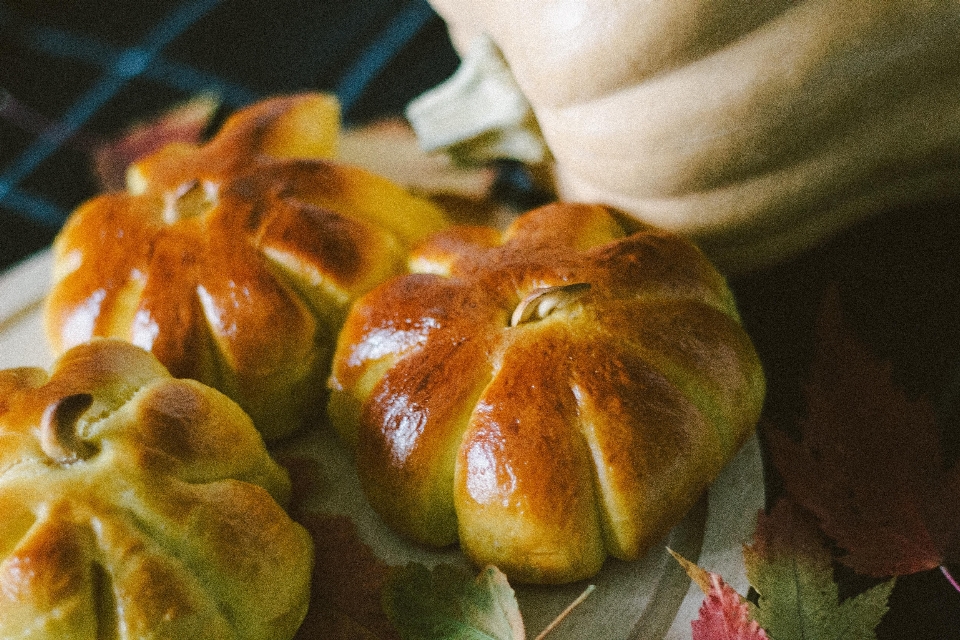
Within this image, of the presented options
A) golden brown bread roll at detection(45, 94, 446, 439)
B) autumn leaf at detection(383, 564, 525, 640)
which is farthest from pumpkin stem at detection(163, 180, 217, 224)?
autumn leaf at detection(383, 564, 525, 640)

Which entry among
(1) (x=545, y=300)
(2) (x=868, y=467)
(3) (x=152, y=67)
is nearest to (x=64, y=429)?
(1) (x=545, y=300)

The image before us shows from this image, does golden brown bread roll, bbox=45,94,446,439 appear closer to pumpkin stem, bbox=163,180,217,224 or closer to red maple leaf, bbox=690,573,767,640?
pumpkin stem, bbox=163,180,217,224

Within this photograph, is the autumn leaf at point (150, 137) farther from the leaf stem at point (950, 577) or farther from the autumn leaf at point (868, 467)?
the leaf stem at point (950, 577)

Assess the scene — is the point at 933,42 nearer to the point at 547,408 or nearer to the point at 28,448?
the point at 547,408

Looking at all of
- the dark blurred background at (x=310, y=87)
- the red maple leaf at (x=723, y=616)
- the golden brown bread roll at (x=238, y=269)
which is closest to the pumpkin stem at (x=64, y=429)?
the golden brown bread roll at (x=238, y=269)

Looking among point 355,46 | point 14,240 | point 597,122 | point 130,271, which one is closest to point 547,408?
point 597,122

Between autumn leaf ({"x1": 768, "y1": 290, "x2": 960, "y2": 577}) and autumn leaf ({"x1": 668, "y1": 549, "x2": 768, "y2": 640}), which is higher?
autumn leaf ({"x1": 668, "y1": 549, "x2": 768, "y2": 640})

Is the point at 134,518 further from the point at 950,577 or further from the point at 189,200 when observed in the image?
the point at 950,577
